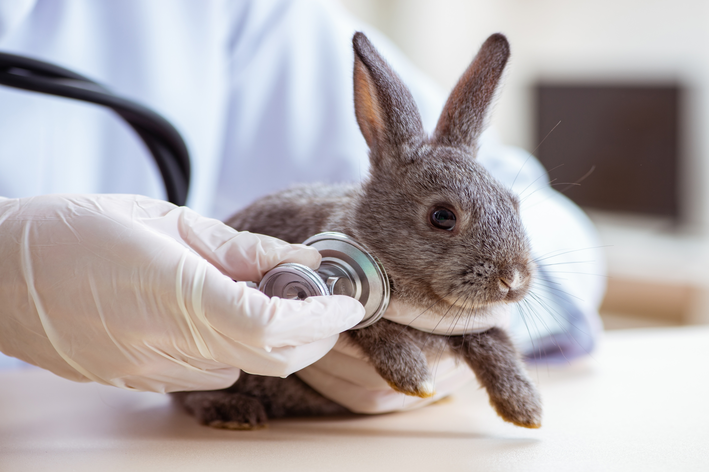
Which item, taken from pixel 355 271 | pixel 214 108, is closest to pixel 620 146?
pixel 214 108

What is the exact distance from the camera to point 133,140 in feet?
4.94

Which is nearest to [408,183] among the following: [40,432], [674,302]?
[40,432]

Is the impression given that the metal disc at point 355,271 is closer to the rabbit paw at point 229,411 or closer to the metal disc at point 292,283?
the metal disc at point 292,283

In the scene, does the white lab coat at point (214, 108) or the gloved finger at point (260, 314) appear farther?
the white lab coat at point (214, 108)

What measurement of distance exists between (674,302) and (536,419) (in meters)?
3.05

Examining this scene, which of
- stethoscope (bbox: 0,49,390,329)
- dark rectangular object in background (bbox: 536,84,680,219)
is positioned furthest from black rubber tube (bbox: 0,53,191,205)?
dark rectangular object in background (bbox: 536,84,680,219)

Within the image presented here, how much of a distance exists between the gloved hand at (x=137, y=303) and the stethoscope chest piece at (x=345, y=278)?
0.02 meters

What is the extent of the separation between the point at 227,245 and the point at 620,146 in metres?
3.75

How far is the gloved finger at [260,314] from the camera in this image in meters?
0.74

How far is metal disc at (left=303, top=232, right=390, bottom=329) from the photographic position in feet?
2.70

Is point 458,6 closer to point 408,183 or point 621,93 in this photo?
point 621,93

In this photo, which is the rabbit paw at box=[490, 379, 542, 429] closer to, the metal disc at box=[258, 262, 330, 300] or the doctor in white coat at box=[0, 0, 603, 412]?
the doctor in white coat at box=[0, 0, 603, 412]

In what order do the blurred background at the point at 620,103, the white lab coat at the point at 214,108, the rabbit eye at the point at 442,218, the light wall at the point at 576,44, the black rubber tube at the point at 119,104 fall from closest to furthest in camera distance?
the rabbit eye at the point at 442,218 → the black rubber tube at the point at 119,104 → the white lab coat at the point at 214,108 → the blurred background at the point at 620,103 → the light wall at the point at 576,44

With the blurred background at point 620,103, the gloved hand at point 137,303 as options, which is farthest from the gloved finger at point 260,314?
the blurred background at point 620,103
